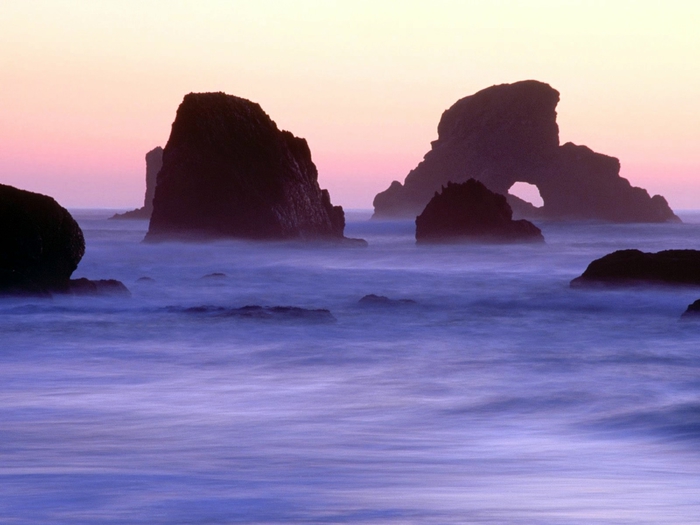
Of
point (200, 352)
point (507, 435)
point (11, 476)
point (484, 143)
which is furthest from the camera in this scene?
point (484, 143)

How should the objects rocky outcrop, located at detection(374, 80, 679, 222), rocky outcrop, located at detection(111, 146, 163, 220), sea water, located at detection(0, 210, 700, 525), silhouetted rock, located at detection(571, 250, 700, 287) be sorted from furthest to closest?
rocky outcrop, located at detection(111, 146, 163, 220), rocky outcrop, located at detection(374, 80, 679, 222), silhouetted rock, located at detection(571, 250, 700, 287), sea water, located at detection(0, 210, 700, 525)

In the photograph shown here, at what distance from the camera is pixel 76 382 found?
1213 cm

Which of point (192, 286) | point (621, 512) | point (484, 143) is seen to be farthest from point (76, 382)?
point (484, 143)

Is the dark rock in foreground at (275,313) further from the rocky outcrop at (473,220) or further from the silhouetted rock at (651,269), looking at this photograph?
the rocky outcrop at (473,220)

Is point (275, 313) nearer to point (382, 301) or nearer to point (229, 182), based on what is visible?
point (382, 301)

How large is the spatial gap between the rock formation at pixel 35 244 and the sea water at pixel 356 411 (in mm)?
566

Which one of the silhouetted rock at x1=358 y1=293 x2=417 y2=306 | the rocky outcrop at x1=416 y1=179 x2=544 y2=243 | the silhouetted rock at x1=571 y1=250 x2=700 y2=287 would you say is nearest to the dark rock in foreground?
the silhouetted rock at x1=358 y1=293 x2=417 y2=306

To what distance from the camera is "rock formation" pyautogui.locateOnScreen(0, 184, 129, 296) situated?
19.8 metres

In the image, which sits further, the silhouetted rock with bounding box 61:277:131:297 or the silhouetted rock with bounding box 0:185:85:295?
the silhouetted rock with bounding box 61:277:131:297

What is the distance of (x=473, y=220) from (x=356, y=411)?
152 feet

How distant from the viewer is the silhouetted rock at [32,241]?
64.9 feet

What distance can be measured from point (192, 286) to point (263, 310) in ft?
34.6

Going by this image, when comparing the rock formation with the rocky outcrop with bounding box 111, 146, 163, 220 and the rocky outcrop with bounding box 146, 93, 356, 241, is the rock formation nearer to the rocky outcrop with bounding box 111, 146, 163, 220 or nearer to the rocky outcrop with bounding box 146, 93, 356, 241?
the rocky outcrop with bounding box 146, 93, 356, 241

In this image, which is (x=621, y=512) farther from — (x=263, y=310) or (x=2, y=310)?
(x=2, y=310)
